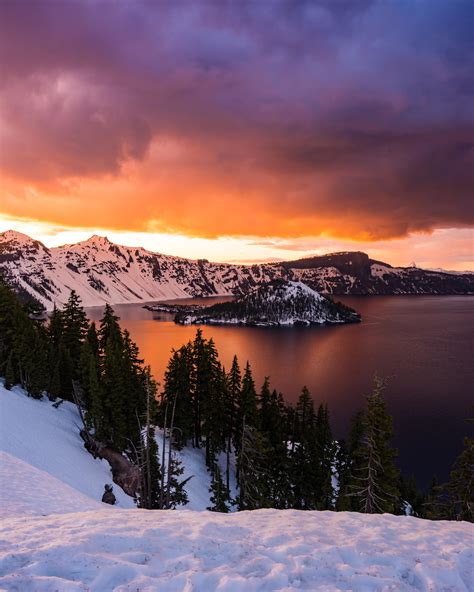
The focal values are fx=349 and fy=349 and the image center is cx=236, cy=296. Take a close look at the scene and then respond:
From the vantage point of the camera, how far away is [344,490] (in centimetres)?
3759

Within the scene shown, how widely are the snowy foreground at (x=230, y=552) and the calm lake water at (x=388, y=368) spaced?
153 ft

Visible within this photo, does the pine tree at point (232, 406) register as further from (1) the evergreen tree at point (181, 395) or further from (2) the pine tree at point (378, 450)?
(2) the pine tree at point (378, 450)

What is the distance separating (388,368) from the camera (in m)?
98.6

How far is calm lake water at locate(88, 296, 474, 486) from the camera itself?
2260 inches

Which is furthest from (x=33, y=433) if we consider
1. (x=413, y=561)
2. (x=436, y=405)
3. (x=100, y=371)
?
(x=436, y=405)

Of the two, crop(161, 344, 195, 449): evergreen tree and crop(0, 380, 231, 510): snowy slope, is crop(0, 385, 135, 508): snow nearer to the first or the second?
crop(0, 380, 231, 510): snowy slope

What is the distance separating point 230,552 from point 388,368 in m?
101

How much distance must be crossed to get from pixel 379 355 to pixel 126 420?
98.7 meters

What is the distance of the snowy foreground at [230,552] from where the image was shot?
701 centimetres

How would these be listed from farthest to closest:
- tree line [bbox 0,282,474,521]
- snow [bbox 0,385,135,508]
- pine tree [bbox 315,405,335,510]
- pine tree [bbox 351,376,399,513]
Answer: pine tree [bbox 315,405,335,510] < tree line [bbox 0,282,474,521] < snow [bbox 0,385,135,508] < pine tree [bbox 351,376,399,513]

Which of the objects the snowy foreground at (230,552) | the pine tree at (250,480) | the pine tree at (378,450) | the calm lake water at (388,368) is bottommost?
the calm lake water at (388,368)

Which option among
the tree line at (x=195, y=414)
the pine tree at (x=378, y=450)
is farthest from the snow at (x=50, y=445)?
the pine tree at (x=378, y=450)

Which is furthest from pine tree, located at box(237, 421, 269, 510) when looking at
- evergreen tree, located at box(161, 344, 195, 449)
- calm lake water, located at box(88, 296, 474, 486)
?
calm lake water, located at box(88, 296, 474, 486)

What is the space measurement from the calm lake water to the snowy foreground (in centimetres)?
4650
